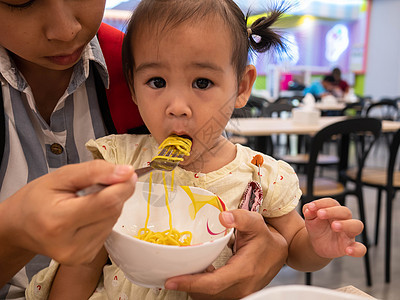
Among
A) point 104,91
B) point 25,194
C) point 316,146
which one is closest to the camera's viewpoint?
point 25,194

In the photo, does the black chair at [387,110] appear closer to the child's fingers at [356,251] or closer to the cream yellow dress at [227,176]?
the cream yellow dress at [227,176]

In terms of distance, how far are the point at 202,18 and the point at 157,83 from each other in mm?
200

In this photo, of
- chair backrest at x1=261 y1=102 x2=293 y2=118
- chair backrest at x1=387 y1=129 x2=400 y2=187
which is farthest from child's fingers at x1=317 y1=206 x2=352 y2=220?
chair backrest at x1=261 y1=102 x2=293 y2=118

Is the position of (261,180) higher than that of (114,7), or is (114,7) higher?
(114,7)

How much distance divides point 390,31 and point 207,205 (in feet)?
40.3

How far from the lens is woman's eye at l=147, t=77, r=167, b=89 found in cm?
96

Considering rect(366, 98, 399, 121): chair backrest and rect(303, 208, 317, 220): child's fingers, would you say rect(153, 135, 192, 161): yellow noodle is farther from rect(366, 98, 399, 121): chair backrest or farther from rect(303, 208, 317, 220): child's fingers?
rect(366, 98, 399, 121): chair backrest

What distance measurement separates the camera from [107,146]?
1.03 m

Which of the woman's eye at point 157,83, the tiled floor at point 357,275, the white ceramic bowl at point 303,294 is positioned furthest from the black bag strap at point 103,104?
the tiled floor at point 357,275

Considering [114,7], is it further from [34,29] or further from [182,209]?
[182,209]

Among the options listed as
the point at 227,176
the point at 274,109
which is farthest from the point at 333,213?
the point at 274,109

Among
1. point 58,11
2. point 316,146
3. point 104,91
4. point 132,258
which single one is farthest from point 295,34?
point 316,146

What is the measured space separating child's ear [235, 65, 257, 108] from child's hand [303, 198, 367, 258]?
0.39m

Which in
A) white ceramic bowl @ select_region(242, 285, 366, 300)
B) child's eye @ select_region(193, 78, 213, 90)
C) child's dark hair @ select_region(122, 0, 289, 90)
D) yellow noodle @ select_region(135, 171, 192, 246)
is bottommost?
yellow noodle @ select_region(135, 171, 192, 246)
